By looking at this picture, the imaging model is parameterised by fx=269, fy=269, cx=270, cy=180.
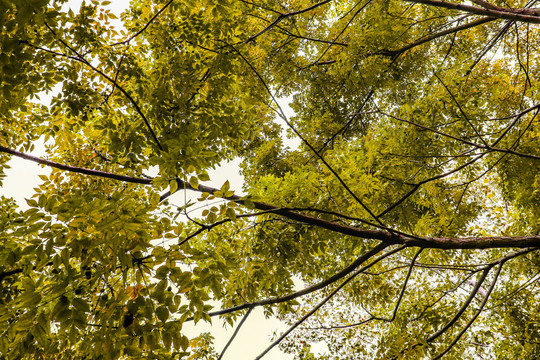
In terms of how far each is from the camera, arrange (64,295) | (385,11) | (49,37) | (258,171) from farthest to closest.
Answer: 1. (258,171)
2. (385,11)
3. (49,37)
4. (64,295)

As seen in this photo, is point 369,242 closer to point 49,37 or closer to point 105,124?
point 105,124

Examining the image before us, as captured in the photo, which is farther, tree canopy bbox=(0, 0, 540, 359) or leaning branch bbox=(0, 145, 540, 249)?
leaning branch bbox=(0, 145, 540, 249)

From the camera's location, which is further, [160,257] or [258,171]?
[258,171]

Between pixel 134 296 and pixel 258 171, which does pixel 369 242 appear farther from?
pixel 258 171

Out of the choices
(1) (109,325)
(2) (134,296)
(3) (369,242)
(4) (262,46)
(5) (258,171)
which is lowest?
(1) (109,325)

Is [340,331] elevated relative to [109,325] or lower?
elevated

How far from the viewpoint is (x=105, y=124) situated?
8.93ft

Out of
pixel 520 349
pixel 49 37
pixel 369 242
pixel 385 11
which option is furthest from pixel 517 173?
pixel 49 37

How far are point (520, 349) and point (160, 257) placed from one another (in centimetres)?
501

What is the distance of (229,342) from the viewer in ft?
6.26

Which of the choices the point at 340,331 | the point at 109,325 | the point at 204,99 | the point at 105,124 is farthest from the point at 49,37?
the point at 340,331

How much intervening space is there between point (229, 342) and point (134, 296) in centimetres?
79

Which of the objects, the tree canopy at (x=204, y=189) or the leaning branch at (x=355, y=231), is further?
the leaning branch at (x=355, y=231)

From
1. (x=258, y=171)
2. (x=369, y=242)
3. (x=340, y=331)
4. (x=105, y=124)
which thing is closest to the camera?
(x=105, y=124)
